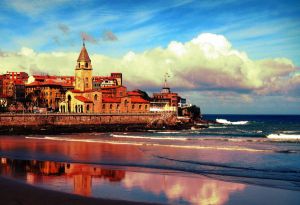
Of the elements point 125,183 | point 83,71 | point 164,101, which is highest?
point 83,71

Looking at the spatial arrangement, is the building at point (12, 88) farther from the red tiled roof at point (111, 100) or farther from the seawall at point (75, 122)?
the seawall at point (75, 122)

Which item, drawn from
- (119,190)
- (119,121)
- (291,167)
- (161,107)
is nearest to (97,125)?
(119,121)

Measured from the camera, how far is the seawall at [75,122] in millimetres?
77375

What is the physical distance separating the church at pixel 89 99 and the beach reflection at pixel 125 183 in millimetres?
70735

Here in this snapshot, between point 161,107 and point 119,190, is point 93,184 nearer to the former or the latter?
point 119,190

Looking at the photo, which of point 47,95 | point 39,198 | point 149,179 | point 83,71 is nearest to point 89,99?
point 83,71

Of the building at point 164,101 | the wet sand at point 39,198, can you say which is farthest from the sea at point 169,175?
the building at point 164,101

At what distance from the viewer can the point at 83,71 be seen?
10506 cm

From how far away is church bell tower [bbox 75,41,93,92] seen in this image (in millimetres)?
104812

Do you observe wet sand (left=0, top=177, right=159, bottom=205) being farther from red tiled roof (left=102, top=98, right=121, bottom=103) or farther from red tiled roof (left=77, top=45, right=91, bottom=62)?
red tiled roof (left=77, top=45, right=91, bottom=62)

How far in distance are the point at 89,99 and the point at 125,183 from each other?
259ft

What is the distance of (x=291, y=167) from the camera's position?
2766cm

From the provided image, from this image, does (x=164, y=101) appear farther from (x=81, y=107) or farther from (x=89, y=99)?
(x=81, y=107)

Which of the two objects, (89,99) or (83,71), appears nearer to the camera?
(89,99)
